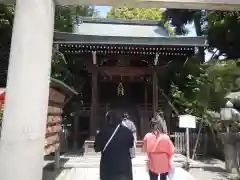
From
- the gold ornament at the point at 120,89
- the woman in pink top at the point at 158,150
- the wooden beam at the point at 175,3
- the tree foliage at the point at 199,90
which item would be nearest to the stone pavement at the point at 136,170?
the tree foliage at the point at 199,90

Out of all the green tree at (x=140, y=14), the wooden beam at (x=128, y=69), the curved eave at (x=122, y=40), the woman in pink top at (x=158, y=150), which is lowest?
the woman in pink top at (x=158, y=150)

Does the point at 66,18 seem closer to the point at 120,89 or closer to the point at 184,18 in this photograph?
the point at 120,89

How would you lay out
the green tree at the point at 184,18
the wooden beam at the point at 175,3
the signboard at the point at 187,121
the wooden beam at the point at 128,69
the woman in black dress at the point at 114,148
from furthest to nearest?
the green tree at the point at 184,18, the wooden beam at the point at 128,69, the signboard at the point at 187,121, the wooden beam at the point at 175,3, the woman in black dress at the point at 114,148

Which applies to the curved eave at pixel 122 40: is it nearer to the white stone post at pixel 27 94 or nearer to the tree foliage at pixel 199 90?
the tree foliage at pixel 199 90

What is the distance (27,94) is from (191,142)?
1068 centimetres

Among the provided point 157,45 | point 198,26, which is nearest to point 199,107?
point 157,45

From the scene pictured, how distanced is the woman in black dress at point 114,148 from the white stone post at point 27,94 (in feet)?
2.53

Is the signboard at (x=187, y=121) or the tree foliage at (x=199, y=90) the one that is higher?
the tree foliage at (x=199, y=90)

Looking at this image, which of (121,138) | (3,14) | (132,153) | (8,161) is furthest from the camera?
(3,14)

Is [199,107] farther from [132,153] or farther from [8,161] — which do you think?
[8,161]

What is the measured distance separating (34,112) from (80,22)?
15.9 m

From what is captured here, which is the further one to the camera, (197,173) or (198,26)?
(198,26)

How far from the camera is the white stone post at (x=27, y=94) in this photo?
3.27m

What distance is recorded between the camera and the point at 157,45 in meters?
12.4
